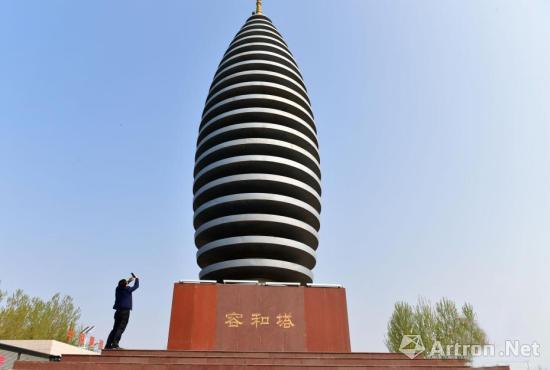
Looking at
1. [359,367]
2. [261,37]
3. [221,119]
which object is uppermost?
[261,37]

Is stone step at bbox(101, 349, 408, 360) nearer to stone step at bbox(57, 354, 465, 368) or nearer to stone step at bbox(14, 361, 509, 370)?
stone step at bbox(57, 354, 465, 368)

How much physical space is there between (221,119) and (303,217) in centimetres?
995

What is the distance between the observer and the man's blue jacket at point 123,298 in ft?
40.8

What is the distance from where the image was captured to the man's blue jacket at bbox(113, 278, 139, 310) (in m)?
12.4

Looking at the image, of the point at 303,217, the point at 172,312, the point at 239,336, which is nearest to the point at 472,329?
the point at 303,217

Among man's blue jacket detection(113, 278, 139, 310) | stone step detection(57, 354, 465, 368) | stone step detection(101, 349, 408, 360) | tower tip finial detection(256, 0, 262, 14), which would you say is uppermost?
tower tip finial detection(256, 0, 262, 14)

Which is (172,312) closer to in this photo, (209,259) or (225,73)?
(209,259)

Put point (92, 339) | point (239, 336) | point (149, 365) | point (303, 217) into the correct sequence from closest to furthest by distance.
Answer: point (149, 365), point (239, 336), point (303, 217), point (92, 339)

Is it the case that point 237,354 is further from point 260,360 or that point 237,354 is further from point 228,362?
point 228,362

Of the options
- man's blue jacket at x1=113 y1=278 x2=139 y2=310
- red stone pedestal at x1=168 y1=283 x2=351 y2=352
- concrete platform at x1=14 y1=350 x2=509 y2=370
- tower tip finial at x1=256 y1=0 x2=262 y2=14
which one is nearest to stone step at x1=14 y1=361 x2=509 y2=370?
concrete platform at x1=14 y1=350 x2=509 y2=370

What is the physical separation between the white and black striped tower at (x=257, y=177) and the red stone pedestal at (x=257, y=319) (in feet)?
22.3

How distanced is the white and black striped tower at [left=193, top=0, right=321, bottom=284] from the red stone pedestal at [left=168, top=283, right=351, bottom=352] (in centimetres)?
679

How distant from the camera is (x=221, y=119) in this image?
32.9 metres

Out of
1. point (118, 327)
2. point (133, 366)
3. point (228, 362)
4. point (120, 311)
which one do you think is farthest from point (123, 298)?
point (228, 362)
